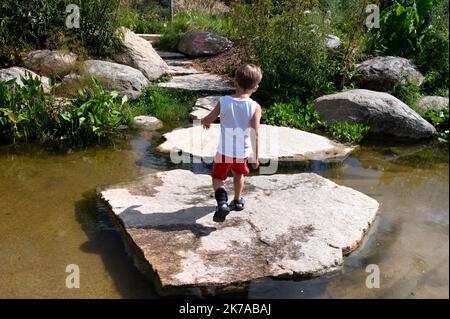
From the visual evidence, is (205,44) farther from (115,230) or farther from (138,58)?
(115,230)

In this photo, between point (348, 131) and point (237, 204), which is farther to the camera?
point (348, 131)

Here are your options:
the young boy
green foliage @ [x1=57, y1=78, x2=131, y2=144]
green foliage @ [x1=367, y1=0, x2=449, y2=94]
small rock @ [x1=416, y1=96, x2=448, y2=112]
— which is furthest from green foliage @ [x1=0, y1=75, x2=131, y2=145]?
green foliage @ [x1=367, y1=0, x2=449, y2=94]

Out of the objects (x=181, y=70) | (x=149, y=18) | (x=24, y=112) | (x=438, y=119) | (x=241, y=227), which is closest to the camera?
(x=241, y=227)

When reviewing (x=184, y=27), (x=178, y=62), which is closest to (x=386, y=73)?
(x=178, y=62)

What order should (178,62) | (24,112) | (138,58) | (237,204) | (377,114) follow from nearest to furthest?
(237,204)
(24,112)
(377,114)
(138,58)
(178,62)

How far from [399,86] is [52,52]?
569cm

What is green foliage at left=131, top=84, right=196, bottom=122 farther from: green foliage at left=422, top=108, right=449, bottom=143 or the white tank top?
the white tank top

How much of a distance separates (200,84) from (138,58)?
49.7 inches

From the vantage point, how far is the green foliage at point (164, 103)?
7.61 meters

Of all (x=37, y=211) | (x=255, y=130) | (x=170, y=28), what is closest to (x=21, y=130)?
(x=37, y=211)

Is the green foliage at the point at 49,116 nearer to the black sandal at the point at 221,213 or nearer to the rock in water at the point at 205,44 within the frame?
the black sandal at the point at 221,213

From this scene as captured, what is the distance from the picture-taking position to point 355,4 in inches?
331

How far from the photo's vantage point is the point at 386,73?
324 inches
